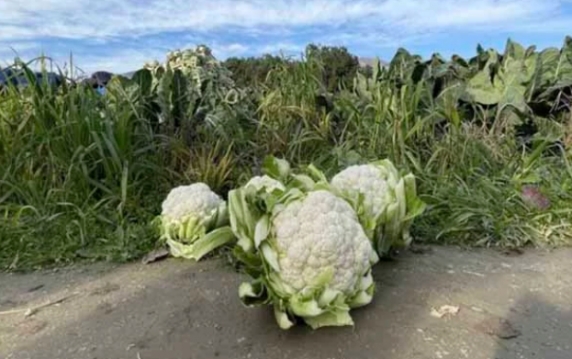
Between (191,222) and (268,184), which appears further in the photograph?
(191,222)

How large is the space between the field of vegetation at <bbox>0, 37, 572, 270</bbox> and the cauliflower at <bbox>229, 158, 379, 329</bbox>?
0.81 meters

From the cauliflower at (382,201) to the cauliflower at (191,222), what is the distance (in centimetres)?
49

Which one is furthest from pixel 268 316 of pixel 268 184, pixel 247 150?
pixel 247 150

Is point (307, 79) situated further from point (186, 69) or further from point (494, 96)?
point (494, 96)

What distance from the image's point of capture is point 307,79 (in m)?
3.53

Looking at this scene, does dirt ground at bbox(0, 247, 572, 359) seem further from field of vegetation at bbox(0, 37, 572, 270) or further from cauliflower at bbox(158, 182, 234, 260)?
field of vegetation at bbox(0, 37, 572, 270)

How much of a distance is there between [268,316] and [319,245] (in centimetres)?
27

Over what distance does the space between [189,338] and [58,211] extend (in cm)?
138

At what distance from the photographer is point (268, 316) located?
1.58 m

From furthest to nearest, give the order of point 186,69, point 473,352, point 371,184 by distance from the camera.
Answer: point 186,69 → point 371,184 → point 473,352

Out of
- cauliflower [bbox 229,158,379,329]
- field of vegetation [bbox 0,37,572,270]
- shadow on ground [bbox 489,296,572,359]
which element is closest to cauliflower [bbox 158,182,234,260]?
field of vegetation [bbox 0,37,572,270]

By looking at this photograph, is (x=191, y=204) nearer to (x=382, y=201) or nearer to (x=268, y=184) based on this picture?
(x=268, y=184)

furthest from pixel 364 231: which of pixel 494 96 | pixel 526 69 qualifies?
pixel 526 69

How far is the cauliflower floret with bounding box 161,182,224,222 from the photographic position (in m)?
2.11
